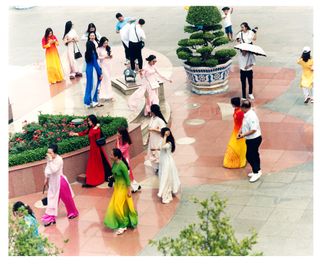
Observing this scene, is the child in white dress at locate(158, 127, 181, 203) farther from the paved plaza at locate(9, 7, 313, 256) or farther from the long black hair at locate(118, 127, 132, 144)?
the long black hair at locate(118, 127, 132, 144)

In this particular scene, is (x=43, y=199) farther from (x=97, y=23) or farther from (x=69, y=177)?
(x=97, y=23)

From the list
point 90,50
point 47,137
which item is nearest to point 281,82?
point 90,50

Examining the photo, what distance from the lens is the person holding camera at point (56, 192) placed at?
473 inches

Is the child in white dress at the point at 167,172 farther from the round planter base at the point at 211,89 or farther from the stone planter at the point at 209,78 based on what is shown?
the round planter base at the point at 211,89

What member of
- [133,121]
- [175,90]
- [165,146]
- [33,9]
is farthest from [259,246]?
[33,9]

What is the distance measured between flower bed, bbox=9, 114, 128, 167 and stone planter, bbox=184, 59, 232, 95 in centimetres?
356

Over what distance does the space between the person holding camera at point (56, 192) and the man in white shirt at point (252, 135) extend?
3020 millimetres

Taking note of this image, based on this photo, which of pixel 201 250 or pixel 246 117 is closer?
pixel 201 250

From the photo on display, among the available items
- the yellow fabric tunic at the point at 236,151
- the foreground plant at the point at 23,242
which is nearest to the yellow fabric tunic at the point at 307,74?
the yellow fabric tunic at the point at 236,151

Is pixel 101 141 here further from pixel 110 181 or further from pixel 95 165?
pixel 110 181

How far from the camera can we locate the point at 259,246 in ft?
36.4

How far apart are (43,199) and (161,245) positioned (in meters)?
4.70

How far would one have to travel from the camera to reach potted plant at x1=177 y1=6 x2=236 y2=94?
1744cm

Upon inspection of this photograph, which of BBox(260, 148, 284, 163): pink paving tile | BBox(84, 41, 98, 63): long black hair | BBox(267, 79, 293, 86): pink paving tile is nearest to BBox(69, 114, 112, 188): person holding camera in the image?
BBox(84, 41, 98, 63): long black hair
